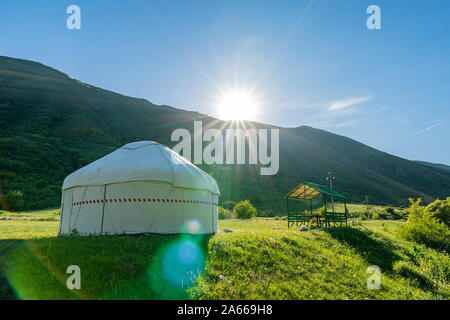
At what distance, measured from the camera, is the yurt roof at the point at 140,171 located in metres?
8.26

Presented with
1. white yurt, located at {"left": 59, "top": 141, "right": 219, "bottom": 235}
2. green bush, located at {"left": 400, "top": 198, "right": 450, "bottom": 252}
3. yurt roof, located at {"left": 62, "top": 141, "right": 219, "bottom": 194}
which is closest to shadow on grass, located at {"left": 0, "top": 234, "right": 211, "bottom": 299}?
white yurt, located at {"left": 59, "top": 141, "right": 219, "bottom": 235}

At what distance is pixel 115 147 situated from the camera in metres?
54.1

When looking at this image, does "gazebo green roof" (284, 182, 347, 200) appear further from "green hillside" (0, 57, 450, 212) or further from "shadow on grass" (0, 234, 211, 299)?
"green hillside" (0, 57, 450, 212)

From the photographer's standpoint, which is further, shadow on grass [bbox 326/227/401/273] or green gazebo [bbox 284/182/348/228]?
green gazebo [bbox 284/182/348/228]

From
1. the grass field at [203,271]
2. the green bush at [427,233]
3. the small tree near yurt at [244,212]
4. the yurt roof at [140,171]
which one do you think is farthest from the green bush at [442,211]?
the yurt roof at [140,171]

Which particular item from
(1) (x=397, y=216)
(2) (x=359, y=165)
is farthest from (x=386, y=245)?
(2) (x=359, y=165)

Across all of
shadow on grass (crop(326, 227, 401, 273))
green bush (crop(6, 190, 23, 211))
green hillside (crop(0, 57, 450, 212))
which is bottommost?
shadow on grass (crop(326, 227, 401, 273))

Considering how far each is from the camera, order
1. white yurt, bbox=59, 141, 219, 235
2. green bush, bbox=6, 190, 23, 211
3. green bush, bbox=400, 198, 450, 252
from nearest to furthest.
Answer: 1. white yurt, bbox=59, 141, 219, 235
2. green bush, bbox=400, 198, 450, 252
3. green bush, bbox=6, 190, 23, 211

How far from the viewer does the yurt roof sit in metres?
8.26

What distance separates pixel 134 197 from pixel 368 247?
8499 millimetres

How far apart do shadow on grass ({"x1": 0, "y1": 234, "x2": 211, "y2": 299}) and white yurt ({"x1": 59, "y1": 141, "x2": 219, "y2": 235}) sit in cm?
185

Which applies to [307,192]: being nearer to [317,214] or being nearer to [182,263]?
[317,214]
